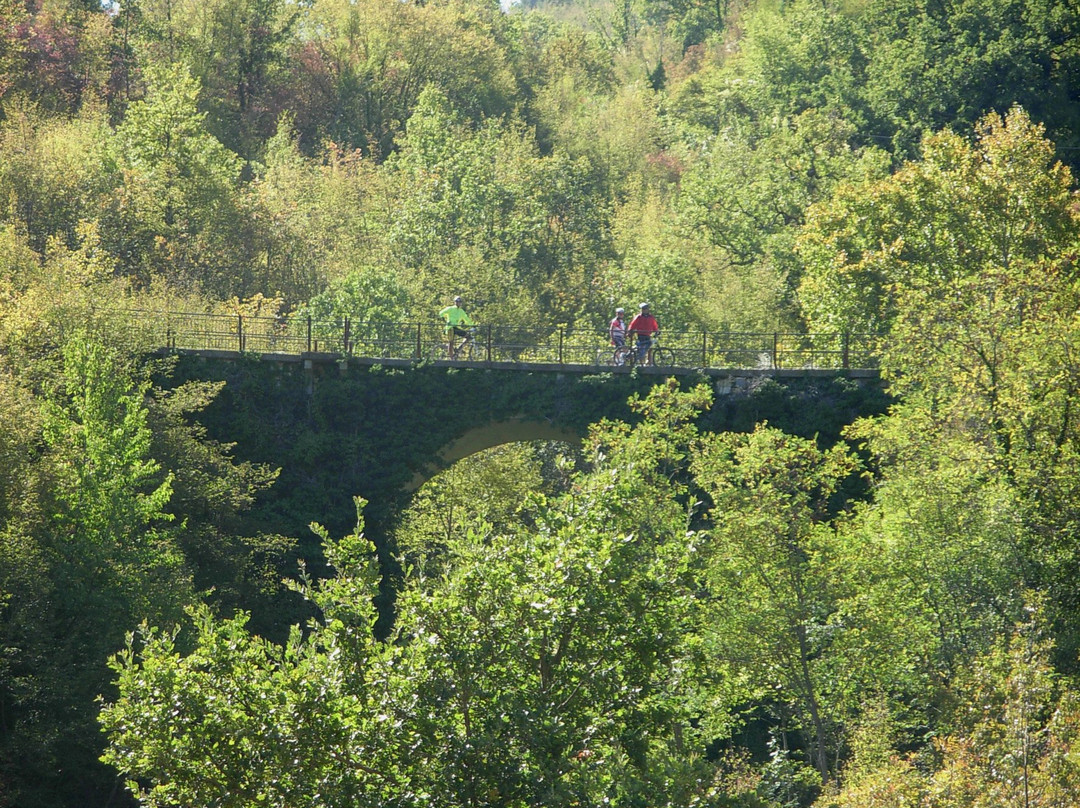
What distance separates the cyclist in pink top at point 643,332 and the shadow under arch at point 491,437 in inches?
70.4

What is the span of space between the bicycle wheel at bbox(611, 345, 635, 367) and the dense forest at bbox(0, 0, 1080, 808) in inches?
51.8

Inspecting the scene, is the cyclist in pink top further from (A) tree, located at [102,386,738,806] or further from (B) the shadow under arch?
(A) tree, located at [102,386,738,806]

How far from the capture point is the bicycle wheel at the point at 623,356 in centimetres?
2745

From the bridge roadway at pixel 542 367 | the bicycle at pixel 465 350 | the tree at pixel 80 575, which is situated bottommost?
the tree at pixel 80 575

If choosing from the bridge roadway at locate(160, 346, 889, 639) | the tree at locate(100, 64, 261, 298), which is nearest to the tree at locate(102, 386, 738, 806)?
the bridge roadway at locate(160, 346, 889, 639)

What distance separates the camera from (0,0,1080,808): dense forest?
1405cm

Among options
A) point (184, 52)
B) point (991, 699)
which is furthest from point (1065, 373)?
point (184, 52)

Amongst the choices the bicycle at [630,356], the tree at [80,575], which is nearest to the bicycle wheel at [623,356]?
the bicycle at [630,356]

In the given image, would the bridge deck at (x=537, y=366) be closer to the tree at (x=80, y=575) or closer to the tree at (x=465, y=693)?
the tree at (x=80, y=575)

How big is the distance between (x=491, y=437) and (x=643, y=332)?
11.5 feet

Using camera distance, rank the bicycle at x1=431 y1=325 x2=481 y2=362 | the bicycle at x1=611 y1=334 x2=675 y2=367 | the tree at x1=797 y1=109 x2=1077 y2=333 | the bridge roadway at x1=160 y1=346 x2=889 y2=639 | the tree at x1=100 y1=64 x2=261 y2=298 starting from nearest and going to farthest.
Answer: the bridge roadway at x1=160 y1=346 x2=889 y2=639
the bicycle at x1=611 y1=334 x2=675 y2=367
the bicycle at x1=431 y1=325 x2=481 y2=362
the tree at x1=797 y1=109 x2=1077 y2=333
the tree at x1=100 y1=64 x2=261 y2=298

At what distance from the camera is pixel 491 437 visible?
1102 inches

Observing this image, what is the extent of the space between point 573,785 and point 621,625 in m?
1.70

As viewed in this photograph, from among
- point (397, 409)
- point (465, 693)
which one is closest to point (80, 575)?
point (397, 409)
